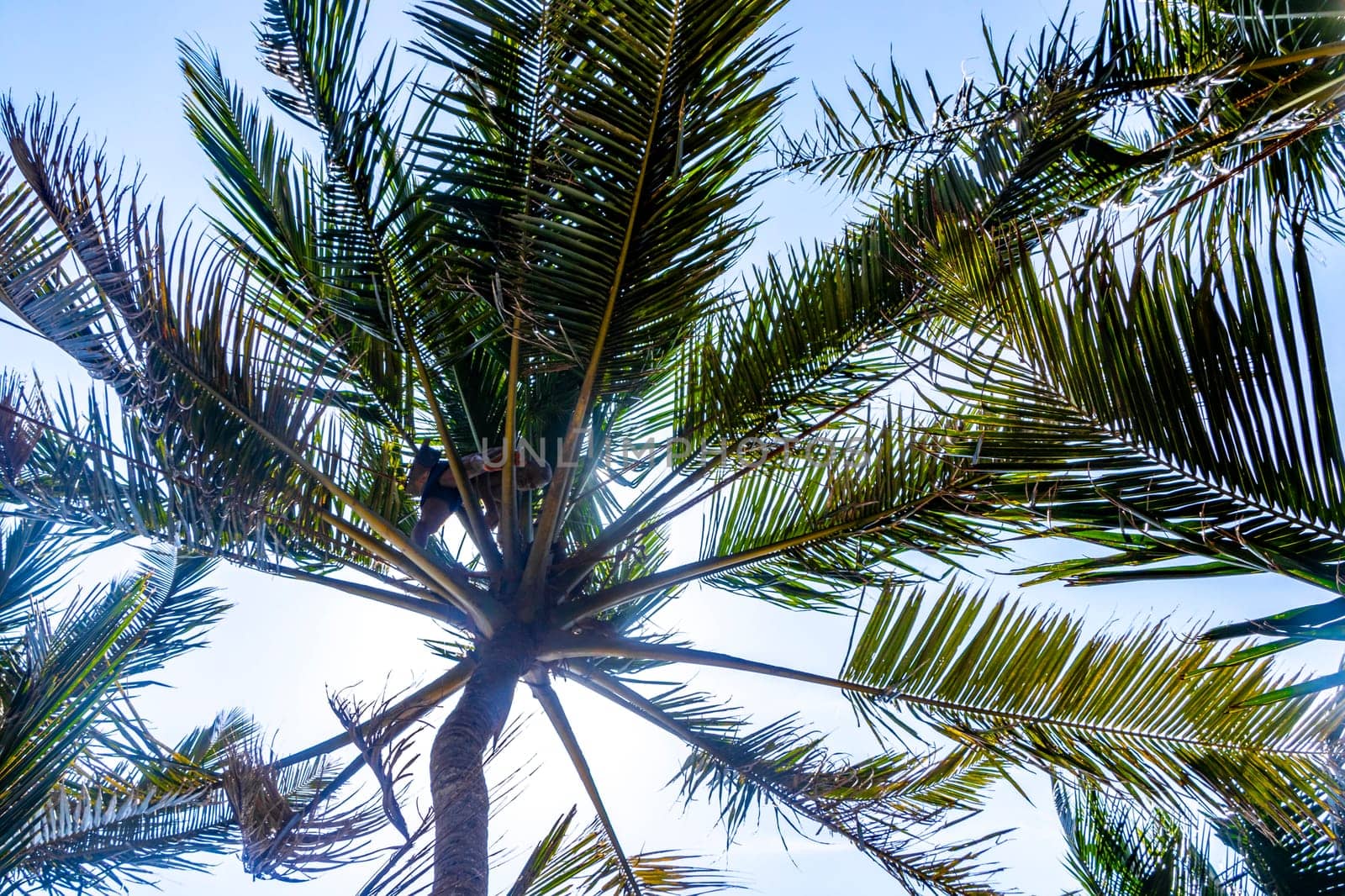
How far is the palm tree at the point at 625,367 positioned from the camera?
2.46m

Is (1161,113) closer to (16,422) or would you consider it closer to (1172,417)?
(1172,417)

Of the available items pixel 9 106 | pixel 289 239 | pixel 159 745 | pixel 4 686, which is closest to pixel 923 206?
pixel 289 239

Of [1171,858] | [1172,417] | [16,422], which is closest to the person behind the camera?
[1172,417]

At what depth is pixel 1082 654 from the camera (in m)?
2.91

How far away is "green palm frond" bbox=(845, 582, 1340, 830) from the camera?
98.4 inches

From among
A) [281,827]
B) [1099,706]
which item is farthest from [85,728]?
[1099,706]

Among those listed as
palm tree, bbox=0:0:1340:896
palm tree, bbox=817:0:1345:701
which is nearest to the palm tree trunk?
palm tree, bbox=0:0:1340:896

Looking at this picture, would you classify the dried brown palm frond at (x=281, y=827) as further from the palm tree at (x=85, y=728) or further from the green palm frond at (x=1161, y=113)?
the green palm frond at (x=1161, y=113)

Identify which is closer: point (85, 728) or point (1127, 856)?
point (85, 728)

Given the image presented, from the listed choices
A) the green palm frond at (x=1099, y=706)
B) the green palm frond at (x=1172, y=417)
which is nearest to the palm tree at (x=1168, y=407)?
the green palm frond at (x=1172, y=417)

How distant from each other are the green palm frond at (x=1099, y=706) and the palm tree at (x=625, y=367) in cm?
1

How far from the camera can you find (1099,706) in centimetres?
283

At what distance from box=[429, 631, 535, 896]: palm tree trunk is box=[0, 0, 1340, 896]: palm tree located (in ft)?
0.04

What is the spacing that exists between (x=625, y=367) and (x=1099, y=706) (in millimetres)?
1854
